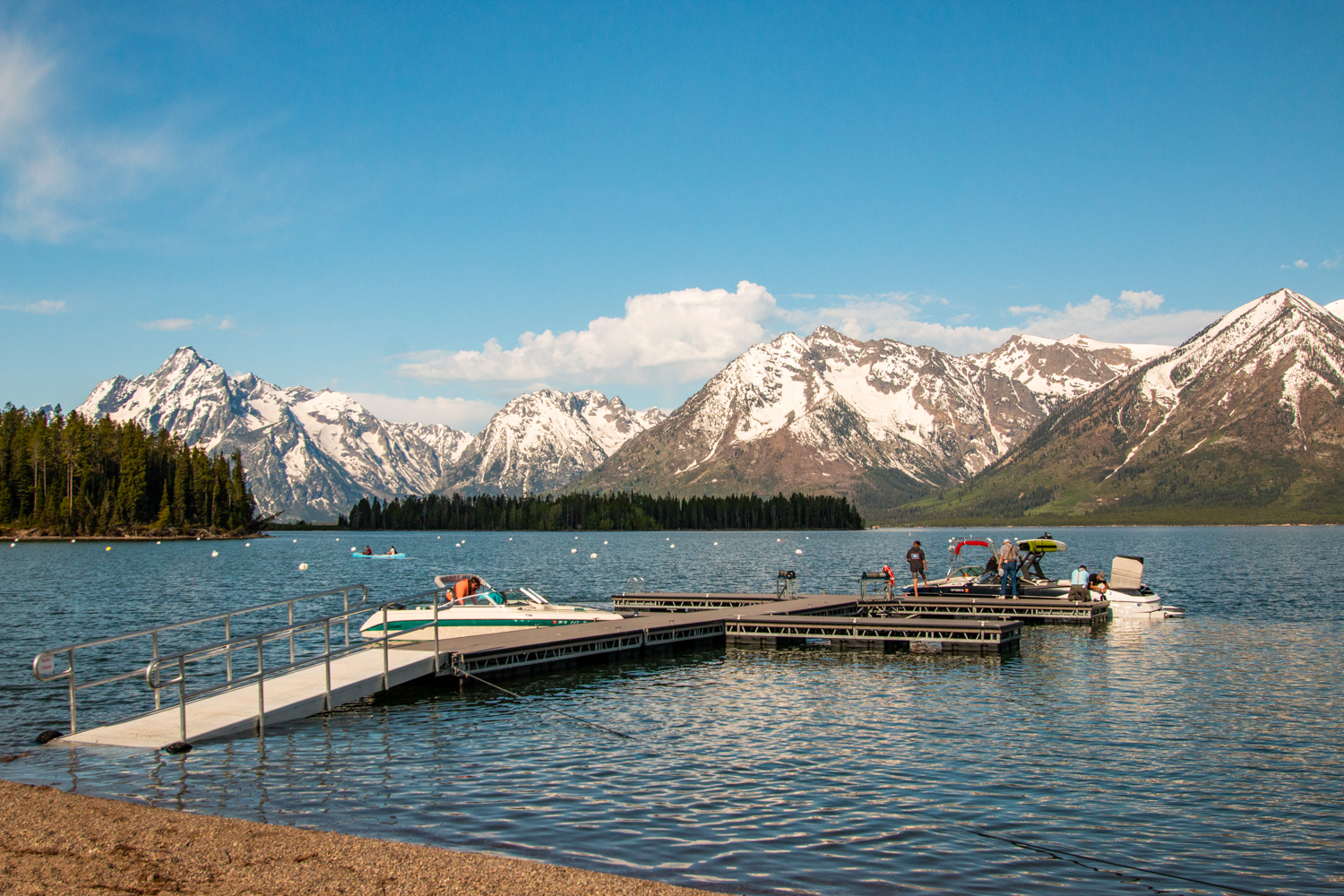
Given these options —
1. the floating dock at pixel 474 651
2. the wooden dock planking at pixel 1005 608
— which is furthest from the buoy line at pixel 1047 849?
the wooden dock planking at pixel 1005 608

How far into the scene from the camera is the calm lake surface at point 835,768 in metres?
16.5

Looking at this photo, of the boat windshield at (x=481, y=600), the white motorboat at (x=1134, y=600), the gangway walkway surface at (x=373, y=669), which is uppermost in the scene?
the boat windshield at (x=481, y=600)

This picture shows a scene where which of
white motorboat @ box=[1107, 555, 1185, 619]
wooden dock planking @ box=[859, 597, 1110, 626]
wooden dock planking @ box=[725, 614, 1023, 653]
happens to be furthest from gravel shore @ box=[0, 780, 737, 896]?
white motorboat @ box=[1107, 555, 1185, 619]

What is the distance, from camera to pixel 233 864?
14.8 metres

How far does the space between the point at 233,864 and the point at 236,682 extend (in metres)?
12.4

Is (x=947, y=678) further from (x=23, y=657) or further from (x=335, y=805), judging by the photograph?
(x=23, y=657)

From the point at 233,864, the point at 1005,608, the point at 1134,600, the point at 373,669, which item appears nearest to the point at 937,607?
the point at 1005,608

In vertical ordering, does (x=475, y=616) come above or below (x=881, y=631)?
above

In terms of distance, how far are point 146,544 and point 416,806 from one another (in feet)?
614

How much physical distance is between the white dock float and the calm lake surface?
72 cm

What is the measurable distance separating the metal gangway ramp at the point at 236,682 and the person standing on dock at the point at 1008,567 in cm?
3885

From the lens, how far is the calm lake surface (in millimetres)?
16531

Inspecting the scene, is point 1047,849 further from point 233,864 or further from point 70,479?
point 70,479

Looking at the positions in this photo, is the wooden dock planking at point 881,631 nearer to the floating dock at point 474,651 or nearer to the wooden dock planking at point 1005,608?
the floating dock at point 474,651
